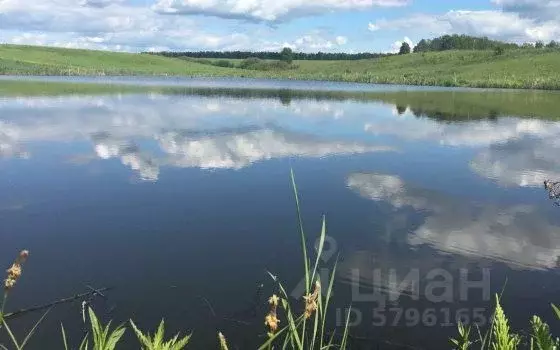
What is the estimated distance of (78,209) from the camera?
11203mm

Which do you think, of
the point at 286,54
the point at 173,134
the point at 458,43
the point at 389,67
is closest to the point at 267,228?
the point at 173,134

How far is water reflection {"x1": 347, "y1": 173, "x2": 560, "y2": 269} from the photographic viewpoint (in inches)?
363

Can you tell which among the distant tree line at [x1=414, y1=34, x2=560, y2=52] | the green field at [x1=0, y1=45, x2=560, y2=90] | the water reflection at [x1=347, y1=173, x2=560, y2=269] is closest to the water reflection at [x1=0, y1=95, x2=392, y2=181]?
the water reflection at [x1=347, y1=173, x2=560, y2=269]

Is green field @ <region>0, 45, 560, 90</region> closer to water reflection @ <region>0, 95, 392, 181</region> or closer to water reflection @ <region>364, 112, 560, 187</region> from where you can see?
water reflection @ <region>364, 112, 560, 187</region>

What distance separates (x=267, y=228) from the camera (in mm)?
10164

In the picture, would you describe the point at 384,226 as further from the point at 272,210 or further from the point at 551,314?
the point at 551,314

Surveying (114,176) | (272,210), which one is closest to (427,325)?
(272,210)

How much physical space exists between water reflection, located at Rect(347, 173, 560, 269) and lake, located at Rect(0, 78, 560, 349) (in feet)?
0.16

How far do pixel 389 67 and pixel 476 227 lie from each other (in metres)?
114

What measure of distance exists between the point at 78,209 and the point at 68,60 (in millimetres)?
126423

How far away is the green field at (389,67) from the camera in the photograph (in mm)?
79312

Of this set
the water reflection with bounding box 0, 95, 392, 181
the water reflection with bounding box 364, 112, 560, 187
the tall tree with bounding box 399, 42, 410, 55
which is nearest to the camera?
the water reflection with bounding box 364, 112, 560, 187

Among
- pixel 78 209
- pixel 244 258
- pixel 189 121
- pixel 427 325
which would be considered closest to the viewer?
pixel 427 325

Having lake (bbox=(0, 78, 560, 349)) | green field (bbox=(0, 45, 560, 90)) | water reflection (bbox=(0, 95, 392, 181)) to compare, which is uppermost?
green field (bbox=(0, 45, 560, 90))
